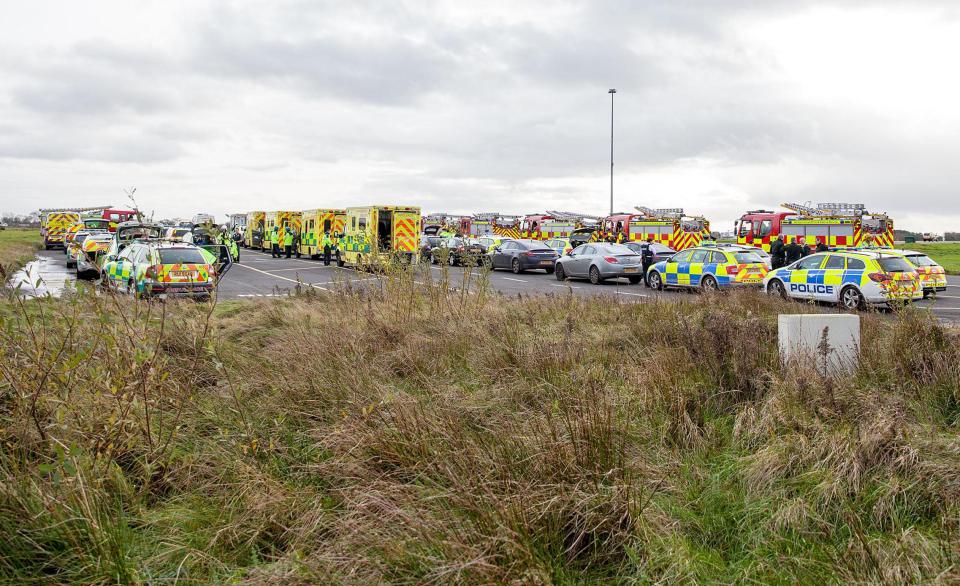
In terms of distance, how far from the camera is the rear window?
15805 millimetres

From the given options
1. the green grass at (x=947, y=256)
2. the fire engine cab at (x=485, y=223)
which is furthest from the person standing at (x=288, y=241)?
the green grass at (x=947, y=256)

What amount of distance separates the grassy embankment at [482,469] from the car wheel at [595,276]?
1829 cm

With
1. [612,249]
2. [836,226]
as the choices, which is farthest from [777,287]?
[836,226]

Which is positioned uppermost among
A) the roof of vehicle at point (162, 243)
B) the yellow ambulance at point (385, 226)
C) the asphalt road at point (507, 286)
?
the yellow ambulance at point (385, 226)

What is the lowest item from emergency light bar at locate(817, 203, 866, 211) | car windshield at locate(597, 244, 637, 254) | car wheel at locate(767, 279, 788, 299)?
car wheel at locate(767, 279, 788, 299)

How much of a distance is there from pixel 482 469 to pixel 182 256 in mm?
13604

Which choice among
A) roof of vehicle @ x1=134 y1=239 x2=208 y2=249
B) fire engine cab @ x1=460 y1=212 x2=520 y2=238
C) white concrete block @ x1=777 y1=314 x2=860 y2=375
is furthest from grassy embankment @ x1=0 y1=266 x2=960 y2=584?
fire engine cab @ x1=460 y1=212 x2=520 y2=238

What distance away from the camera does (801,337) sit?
6.58 metres

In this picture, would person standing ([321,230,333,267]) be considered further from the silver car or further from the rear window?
the rear window

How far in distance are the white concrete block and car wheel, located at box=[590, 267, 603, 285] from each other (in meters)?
18.2

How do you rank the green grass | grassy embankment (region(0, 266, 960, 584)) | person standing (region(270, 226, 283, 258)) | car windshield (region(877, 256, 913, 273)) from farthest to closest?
person standing (region(270, 226, 283, 258)) < the green grass < car windshield (region(877, 256, 913, 273)) < grassy embankment (region(0, 266, 960, 584))

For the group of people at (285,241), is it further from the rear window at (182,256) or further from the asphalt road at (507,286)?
the rear window at (182,256)

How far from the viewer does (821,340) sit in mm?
6273

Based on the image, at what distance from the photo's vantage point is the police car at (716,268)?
64.6 feet
